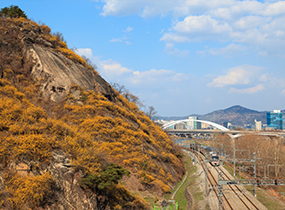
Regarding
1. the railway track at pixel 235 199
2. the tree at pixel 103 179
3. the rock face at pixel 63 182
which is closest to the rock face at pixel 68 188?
the rock face at pixel 63 182


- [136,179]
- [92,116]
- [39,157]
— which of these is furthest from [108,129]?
[39,157]

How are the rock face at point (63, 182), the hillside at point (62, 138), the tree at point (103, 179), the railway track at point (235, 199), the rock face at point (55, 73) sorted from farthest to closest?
the rock face at point (55, 73) → the railway track at point (235, 199) → the tree at point (103, 179) → the hillside at point (62, 138) → the rock face at point (63, 182)

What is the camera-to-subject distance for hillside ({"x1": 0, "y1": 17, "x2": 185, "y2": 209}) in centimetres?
2203

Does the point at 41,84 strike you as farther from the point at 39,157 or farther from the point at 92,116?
the point at 39,157

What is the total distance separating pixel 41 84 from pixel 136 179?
78.4 feet

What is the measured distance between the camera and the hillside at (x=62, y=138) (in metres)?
22.0

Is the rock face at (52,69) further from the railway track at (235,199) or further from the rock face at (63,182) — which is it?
the railway track at (235,199)

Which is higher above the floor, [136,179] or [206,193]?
[136,179]

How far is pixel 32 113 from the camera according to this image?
2861 cm

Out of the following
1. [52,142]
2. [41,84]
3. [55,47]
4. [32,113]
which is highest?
[55,47]

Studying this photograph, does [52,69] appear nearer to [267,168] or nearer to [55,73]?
[55,73]

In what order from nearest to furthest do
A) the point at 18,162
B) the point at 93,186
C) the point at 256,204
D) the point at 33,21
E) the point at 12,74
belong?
1. the point at 18,162
2. the point at 93,186
3. the point at 256,204
4. the point at 12,74
5. the point at 33,21

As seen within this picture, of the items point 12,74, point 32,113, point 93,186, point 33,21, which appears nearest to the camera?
point 93,186

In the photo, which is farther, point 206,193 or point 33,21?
point 33,21
